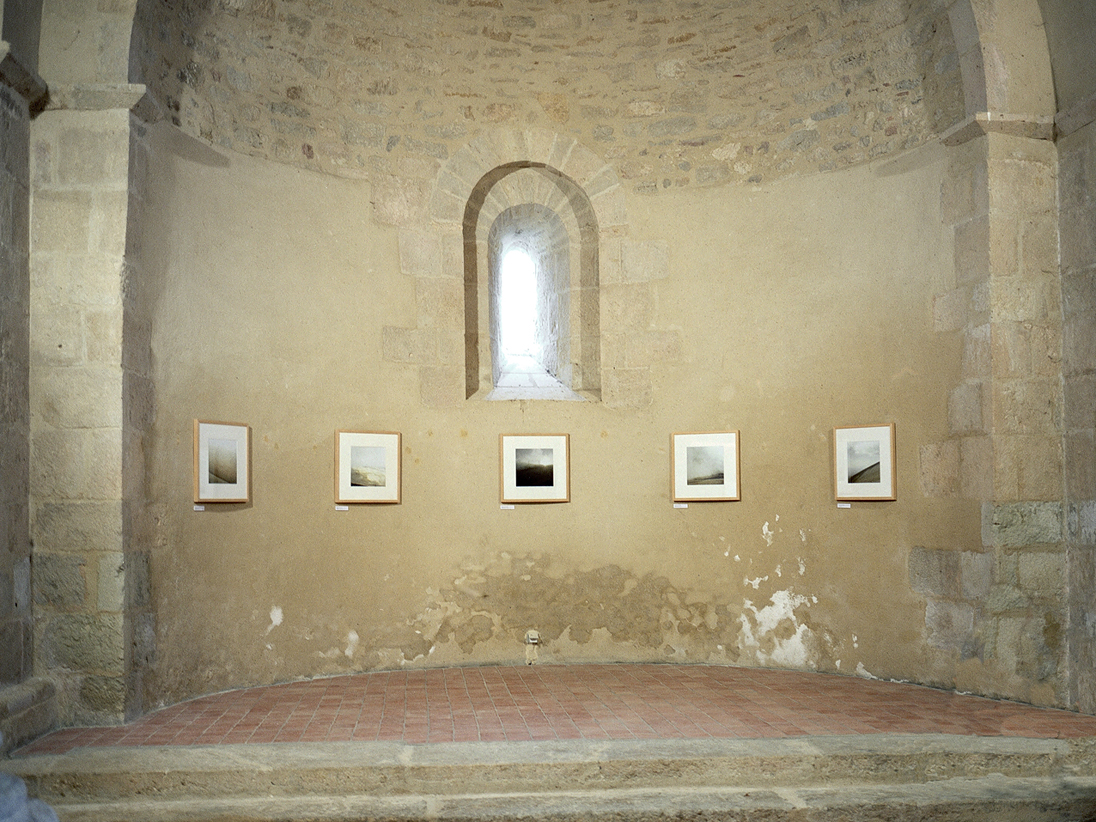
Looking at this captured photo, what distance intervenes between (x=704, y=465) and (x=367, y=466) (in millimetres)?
2560

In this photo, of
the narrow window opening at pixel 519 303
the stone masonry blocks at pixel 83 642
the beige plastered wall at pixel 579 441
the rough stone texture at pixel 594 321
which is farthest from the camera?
the narrow window opening at pixel 519 303

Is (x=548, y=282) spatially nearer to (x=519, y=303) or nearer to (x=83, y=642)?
(x=519, y=303)

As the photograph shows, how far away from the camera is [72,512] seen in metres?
5.33

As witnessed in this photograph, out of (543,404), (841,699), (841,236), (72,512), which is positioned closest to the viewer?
(72,512)

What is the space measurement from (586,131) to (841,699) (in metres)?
4.69

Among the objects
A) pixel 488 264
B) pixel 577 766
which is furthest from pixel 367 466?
pixel 577 766

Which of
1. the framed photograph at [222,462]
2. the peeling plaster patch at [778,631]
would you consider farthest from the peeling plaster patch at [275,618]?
the peeling plaster patch at [778,631]

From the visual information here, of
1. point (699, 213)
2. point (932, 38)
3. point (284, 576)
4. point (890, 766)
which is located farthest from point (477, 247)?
point (890, 766)

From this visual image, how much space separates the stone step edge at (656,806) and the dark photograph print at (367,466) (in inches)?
114

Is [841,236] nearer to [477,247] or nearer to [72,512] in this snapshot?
[477,247]

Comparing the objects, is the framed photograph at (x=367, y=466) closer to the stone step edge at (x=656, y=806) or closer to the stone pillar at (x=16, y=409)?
the stone pillar at (x=16, y=409)

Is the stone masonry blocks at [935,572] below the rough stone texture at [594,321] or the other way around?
below

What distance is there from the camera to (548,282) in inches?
325

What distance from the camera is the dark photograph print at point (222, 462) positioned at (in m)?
6.26
